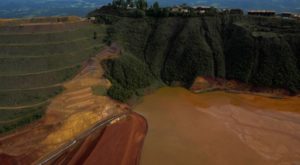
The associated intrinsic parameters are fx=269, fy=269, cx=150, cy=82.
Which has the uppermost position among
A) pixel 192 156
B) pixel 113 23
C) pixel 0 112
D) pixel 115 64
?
pixel 113 23

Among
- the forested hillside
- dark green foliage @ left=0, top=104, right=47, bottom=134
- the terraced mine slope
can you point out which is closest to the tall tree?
the forested hillside

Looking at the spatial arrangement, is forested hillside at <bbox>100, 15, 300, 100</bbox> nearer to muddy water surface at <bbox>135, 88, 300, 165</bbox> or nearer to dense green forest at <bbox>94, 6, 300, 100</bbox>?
dense green forest at <bbox>94, 6, 300, 100</bbox>

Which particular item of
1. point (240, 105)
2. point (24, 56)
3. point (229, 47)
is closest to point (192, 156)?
point (240, 105)

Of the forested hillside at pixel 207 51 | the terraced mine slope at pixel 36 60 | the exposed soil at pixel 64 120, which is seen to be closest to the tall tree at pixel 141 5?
the forested hillside at pixel 207 51

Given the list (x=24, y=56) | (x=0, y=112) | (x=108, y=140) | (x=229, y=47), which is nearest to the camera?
(x=108, y=140)

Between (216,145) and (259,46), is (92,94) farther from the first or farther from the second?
(259,46)

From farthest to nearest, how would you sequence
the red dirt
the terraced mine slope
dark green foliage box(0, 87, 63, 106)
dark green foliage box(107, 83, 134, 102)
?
dark green foliage box(107, 83, 134, 102) < dark green foliage box(0, 87, 63, 106) < the terraced mine slope < the red dirt

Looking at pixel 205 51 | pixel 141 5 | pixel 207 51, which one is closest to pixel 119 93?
pixel 205 51
